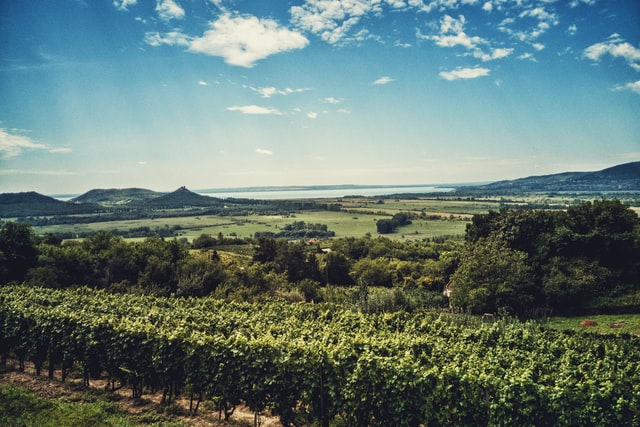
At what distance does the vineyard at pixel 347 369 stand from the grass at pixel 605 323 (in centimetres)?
1591

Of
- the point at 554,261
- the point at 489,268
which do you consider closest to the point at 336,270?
the point at 489,268

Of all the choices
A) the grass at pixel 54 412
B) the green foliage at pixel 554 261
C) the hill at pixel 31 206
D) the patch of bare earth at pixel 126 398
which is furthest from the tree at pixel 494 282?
the hill at pixel 31 206

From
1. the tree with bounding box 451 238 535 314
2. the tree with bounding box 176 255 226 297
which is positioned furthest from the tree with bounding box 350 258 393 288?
the tree with bounding box 176 255 226 297

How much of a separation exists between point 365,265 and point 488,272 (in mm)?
19980

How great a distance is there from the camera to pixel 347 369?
38.7 ft

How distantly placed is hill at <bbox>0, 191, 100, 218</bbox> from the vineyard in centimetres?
14463

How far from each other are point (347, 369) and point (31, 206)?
171237 mm

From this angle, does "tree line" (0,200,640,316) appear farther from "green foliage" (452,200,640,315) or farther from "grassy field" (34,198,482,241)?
"grassy field" (34,198,482,241)

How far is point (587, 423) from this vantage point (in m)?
9.74

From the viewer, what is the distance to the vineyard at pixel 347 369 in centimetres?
1005

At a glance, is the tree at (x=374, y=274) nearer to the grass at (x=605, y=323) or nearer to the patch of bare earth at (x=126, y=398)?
the grass at (x=605, y=323)

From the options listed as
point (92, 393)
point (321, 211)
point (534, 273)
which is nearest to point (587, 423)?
point (92, 393)

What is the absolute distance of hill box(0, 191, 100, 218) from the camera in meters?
132

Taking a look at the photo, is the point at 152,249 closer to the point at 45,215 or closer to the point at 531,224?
the point at 531,224
